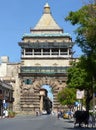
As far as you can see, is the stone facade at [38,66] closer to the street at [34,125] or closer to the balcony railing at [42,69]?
the balcony railing at [42,69]

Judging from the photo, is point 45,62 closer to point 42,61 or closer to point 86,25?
point 42,61

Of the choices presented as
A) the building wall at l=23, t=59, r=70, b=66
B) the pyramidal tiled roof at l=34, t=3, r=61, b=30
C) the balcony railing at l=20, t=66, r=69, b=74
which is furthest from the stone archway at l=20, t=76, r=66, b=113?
the pyramidal tiled roof at l=34, t=3, r=61, b=30

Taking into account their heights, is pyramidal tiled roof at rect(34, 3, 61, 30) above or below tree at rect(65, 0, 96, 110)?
above

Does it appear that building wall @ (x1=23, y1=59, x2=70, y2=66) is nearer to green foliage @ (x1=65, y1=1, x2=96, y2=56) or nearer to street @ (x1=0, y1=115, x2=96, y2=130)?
street @ (x1=0, y1=115, x2=96, y2=130)

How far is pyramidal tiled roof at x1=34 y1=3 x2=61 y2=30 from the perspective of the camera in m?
164

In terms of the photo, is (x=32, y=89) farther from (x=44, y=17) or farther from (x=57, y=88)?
(x=44, y=17)

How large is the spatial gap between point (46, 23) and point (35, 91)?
2445 cm

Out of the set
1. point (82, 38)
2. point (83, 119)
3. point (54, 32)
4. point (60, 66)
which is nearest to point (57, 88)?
point (60, 66)

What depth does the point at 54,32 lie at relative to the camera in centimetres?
16388

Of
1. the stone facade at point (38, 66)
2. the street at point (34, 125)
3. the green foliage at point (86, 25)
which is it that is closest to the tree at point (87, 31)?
the green foliage at point (86, 25)

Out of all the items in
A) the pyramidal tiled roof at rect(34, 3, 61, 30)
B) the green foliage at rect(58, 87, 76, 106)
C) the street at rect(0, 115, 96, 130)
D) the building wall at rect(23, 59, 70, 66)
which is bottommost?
the street at rect(0, 115, 96, 130)

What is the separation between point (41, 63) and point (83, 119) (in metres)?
117

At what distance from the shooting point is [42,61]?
161500mm

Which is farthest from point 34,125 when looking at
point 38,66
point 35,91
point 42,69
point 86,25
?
point 38,66
